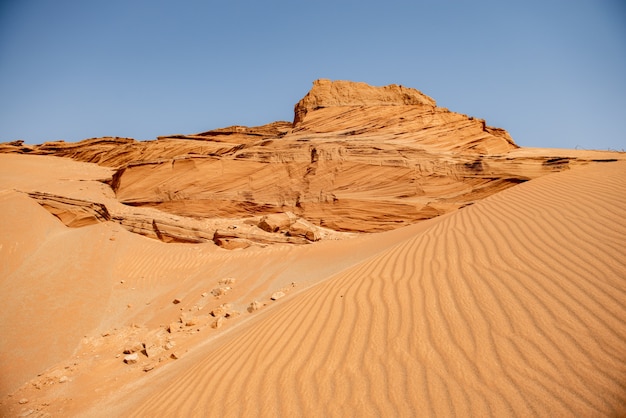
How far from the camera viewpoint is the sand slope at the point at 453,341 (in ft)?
6.75

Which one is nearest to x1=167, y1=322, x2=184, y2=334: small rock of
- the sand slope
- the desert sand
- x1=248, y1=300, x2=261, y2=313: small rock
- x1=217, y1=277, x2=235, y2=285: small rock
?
the desert sand

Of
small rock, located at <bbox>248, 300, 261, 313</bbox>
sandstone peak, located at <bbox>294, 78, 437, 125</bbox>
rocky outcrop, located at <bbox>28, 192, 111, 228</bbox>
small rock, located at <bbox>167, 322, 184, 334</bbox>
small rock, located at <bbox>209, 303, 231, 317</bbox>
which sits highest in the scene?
sandstone peak, located at <bbox>294, 78, 437, 125</bbox>

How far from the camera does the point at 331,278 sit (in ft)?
16.7

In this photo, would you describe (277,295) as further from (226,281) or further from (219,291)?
(226,281)

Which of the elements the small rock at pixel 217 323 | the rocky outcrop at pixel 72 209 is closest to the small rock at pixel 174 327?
the small rock at pixel 217 323

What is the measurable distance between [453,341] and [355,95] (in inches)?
489

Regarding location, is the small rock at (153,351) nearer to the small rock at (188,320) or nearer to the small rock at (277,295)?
the small rock at (188,320)

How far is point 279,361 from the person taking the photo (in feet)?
9.53

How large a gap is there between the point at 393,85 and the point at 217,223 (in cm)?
848

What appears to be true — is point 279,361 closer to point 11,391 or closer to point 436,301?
point 436,301

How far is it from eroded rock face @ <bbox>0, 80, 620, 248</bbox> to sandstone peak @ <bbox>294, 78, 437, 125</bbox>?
0.04 meters

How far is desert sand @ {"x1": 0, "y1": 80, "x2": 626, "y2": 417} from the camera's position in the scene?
7.61 feet

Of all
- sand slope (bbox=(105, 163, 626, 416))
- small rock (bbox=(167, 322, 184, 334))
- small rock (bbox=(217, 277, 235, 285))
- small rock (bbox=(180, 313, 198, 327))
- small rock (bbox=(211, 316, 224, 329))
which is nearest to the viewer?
sand slope (bbox=(105, 163, 626, 416))

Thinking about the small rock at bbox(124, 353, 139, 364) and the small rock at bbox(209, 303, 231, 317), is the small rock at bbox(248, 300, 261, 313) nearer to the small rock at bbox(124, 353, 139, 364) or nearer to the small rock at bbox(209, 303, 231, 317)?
the small rock at bbox(209, 303, 231, 317)
